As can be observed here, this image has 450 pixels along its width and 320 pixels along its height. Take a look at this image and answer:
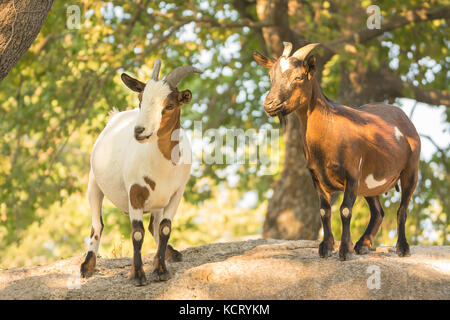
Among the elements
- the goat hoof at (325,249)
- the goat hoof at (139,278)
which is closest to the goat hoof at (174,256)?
the goat hoof at (139,278)

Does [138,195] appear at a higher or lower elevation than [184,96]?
lower

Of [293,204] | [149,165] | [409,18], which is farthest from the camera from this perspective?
[293,204]

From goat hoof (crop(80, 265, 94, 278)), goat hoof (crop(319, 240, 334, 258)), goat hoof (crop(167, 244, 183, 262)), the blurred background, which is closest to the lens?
goat hoof (crop(319, 240, 334, 258))

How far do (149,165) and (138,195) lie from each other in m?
0.29

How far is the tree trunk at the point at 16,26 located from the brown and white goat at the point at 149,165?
125 cm

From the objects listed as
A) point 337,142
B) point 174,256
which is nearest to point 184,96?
point 337,142

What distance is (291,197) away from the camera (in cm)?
1095

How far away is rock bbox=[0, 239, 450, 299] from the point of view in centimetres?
507

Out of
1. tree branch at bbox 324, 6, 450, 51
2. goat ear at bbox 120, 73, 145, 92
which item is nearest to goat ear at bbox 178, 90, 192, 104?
goat ear at bbox 120, 73, 145, 92

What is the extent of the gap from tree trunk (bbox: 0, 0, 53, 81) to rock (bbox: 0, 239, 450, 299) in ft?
7.05

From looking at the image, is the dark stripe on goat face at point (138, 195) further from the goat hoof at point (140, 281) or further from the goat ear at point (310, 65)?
the goat ear at point (310, 65)

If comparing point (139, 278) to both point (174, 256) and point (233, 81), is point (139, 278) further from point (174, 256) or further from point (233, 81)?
point (233, 81)

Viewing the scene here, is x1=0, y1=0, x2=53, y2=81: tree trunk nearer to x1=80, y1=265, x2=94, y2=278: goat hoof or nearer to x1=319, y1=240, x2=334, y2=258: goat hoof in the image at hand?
x1=80, y1=265, x2=94, y2=278: goat hoof
